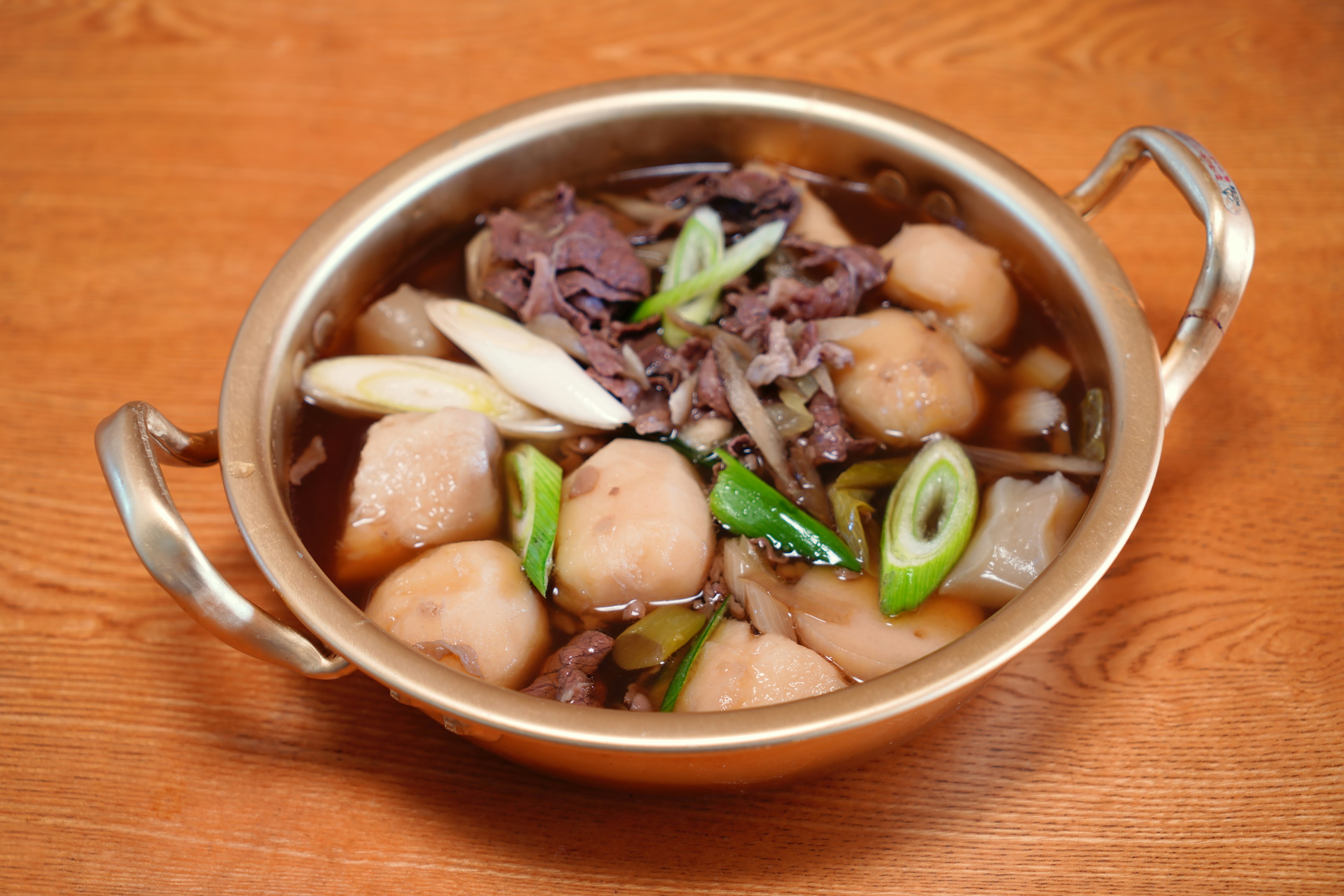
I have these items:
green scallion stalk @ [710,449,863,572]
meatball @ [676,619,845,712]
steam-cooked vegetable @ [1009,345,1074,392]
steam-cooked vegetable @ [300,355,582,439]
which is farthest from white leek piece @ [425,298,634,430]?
steam-cooked vegetable @ [1009,345,1074,392]

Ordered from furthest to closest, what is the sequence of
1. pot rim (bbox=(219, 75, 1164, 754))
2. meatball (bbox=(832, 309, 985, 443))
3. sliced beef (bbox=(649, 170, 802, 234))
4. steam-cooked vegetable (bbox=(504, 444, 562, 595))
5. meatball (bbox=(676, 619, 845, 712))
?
1. sliced beef (bbox=(649, 170, 802, 234))
2. meatball (bbox=(832, 309, 985, 443))
3. steam-cooked vegetable (bbox=(504, 444, 562, 595))
4. meatball (bbox=(676, 619, 845, 712))
5. pot rim (bbox=(219, 75, 1164, 754))

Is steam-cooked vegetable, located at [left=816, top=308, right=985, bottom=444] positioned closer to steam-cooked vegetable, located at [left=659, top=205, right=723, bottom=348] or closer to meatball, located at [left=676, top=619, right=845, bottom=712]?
steam-cooked vegetable, located at [left=659, top=205, right=723, bottom=348]

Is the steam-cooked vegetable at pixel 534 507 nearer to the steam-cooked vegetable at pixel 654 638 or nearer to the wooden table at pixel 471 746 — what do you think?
the steam-cooked vegetable at pixel 654 638

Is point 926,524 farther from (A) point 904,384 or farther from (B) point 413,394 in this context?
(B) point 413,394

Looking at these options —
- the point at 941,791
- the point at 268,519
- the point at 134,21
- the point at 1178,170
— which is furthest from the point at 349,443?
the point at 134,21

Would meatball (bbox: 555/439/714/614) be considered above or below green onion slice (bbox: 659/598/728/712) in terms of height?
above

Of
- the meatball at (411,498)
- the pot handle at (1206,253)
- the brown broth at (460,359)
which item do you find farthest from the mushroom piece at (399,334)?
the pot handle at (1206,253)
